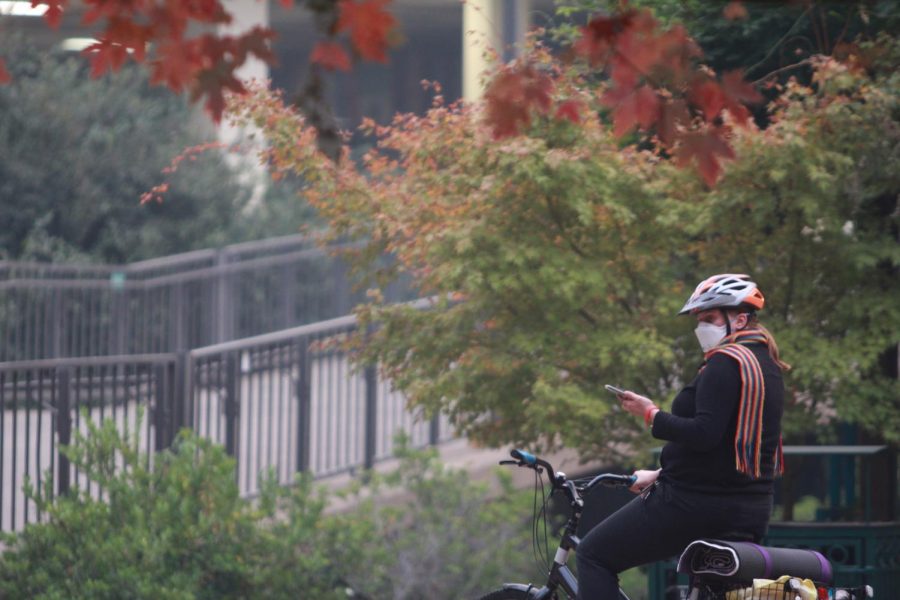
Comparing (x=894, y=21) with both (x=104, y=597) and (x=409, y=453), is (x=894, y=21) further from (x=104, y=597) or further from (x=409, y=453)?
(x=104, y=597)

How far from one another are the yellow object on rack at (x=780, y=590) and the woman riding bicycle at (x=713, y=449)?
0.24m

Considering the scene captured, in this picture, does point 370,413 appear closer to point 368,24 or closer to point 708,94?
point 708,94

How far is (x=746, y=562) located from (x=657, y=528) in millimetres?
365

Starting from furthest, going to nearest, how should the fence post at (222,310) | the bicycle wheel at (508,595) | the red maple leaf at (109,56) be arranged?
the fence post at (222,310), the bicycle wheel at (508,595), the red maple leaf at (109,56)

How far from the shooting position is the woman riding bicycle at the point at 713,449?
467cm

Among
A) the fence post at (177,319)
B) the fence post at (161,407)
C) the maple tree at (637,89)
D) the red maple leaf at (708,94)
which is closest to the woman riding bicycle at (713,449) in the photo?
the maple tree at (637,89)

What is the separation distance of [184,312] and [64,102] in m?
3.69

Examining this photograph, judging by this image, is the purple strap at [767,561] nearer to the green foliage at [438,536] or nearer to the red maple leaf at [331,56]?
the red maple leaf at [331,56]

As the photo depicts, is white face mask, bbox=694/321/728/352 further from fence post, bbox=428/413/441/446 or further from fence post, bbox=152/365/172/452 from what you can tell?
fence post, bbox=428/413/441/446

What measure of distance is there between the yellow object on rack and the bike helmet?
3.08ft

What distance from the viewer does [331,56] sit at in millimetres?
3336

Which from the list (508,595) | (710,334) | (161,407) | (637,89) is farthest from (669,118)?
(161,407)

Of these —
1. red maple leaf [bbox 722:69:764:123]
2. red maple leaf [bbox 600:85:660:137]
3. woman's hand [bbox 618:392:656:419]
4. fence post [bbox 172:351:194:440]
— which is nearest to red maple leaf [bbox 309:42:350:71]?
red maple leaf [bbox 600:85:660:137]

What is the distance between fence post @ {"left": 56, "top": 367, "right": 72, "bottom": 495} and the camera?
8266mm
